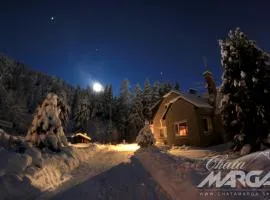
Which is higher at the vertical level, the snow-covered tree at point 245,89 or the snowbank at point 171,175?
the snow-covered tree at point 245,89

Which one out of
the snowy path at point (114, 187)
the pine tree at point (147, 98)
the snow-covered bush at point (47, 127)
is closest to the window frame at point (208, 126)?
the snow-covered bush at point (47, 127)

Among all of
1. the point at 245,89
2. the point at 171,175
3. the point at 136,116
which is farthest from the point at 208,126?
the point at 136,116

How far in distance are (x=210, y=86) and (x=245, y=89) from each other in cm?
1305

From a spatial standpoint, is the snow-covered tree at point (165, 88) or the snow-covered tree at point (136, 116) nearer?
the snow-covered tree at point (136, 116)

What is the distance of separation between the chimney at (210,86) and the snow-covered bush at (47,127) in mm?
21151

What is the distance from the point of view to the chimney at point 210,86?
1207 inches

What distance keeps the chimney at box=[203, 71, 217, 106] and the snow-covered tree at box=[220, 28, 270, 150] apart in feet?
34.4

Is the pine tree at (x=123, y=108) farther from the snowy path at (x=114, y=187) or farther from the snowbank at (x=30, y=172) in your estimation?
the snowy path at (x=114, y=187)

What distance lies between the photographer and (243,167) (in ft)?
34.2

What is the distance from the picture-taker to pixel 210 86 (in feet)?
103

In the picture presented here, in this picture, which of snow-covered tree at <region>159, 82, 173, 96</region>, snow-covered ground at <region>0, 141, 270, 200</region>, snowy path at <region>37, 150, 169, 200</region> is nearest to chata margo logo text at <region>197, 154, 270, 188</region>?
snow-covered ground at <region>0, 141, 270, 200</region>

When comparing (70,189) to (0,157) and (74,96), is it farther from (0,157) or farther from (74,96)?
(74,96)

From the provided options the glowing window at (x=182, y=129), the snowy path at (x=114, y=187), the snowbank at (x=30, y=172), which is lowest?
the snowy path at (x=114, y=187)

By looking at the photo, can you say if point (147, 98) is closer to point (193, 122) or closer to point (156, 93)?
point (156, 93)
